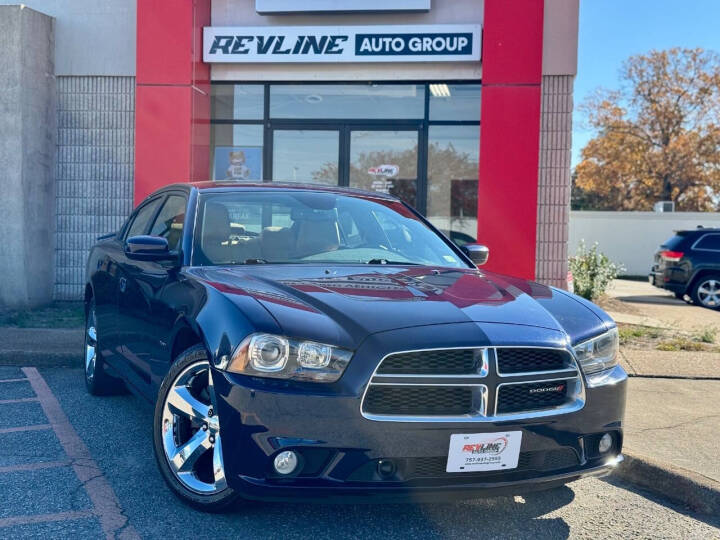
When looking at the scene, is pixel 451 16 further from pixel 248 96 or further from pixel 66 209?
pixel 66 209

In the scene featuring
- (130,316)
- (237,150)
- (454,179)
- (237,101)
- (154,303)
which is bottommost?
(130,316)

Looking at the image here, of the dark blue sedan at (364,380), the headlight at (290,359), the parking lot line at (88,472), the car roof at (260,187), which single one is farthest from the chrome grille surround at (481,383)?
the car roof at (260,187)

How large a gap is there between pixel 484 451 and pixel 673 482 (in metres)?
1.55

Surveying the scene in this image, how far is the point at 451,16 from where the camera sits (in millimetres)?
10766

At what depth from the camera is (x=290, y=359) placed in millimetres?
3244

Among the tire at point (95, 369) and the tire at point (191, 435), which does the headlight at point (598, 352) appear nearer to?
the tire at point (191, 435)

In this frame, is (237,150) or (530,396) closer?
(530,396)

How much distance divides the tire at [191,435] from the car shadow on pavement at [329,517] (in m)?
0.12

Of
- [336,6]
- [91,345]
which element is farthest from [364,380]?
[336,6]

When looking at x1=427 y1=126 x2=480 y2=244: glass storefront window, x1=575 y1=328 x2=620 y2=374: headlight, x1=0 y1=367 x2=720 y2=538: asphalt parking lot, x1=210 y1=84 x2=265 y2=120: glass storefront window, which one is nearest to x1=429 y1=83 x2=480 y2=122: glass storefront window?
x1=427 y1=126 x2=480 y2=244: glass storefront window

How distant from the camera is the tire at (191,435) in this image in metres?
3.53

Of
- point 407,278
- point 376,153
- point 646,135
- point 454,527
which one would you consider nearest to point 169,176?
point 376,153

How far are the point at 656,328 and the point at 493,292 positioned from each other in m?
6.88

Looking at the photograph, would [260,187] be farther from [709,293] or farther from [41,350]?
[709,293]
